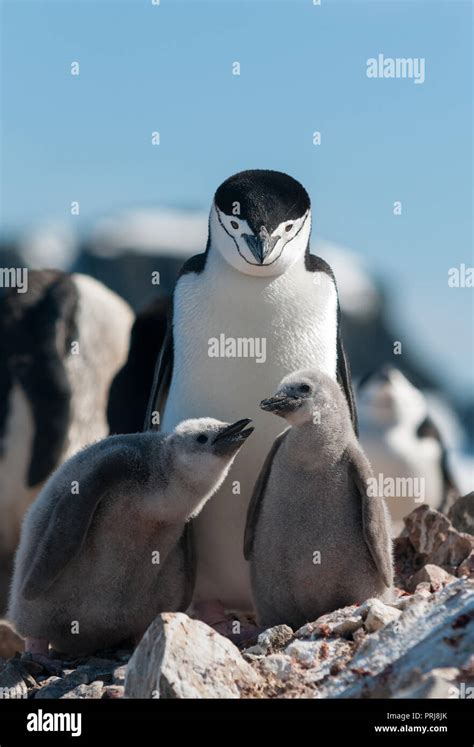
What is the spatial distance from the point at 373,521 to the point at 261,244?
1.02 m

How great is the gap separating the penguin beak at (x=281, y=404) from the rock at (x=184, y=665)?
0.87 meters

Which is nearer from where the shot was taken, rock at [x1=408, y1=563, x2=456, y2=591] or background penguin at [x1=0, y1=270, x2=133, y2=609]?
rock at [x1=408, y1=563, x2=456, y2=591]

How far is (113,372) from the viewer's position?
30.2ft

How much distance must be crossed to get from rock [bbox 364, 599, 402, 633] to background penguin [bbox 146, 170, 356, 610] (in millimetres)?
992

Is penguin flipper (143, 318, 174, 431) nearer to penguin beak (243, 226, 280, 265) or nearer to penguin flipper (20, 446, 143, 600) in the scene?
penguin beak (243, 226, 280, 265)

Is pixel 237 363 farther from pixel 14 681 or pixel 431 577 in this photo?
pixel 14 681

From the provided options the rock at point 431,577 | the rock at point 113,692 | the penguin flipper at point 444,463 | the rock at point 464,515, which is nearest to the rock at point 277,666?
the rock at point 113,692

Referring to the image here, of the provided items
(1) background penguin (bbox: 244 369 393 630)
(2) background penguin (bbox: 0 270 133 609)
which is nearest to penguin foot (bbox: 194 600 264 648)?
(1) background penguin (bbox: 244 369 393 630)

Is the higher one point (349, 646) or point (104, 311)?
point (104, 311)

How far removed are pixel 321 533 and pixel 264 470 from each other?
34 centimetres

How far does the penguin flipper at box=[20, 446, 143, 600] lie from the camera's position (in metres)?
4.20
